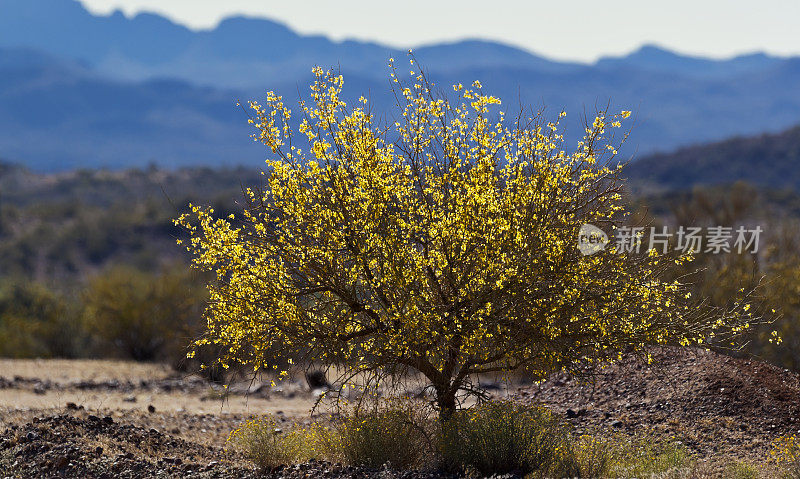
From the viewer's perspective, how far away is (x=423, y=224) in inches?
377

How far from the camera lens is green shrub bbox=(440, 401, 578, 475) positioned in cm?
945

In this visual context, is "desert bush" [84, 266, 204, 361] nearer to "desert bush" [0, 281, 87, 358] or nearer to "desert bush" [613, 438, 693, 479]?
"desert bush" [0, 281, 87, 358]

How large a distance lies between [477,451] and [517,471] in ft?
1.65

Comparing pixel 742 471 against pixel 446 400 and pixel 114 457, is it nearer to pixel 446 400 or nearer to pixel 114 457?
pixel 446 400

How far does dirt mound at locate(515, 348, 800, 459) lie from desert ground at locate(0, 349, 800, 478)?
17 millimetres

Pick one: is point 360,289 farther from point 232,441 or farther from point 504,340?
point 232,441

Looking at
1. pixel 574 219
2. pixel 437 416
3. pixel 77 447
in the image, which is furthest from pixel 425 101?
pixel 77 447

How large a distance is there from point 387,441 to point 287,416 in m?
6.53

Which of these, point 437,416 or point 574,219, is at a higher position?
point 574,219

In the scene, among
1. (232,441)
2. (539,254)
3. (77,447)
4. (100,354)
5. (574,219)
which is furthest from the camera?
(100,354)

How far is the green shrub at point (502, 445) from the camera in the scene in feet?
31.0

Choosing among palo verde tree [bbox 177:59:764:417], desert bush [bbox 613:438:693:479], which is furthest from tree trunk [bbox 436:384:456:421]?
desert bush [bbox 613:438:693:479]

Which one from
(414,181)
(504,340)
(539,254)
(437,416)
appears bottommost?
(437,416)

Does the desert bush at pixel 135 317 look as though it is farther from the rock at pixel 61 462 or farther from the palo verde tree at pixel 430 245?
the palo verde tree at pixel 430 245
